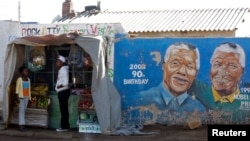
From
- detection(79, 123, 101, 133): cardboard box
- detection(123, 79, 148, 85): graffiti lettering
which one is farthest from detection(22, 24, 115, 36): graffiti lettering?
detection(79, 123, 101, 133): cardboard box

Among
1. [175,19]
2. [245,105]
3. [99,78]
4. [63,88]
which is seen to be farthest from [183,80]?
[175,19]

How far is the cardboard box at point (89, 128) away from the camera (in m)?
10.3

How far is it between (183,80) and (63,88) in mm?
2840

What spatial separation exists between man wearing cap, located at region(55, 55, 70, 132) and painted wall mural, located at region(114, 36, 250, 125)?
1.22 meters

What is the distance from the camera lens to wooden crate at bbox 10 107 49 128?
1082 cm

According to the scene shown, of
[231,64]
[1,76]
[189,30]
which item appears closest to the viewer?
[231,64]

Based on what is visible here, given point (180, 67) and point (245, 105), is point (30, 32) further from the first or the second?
point (245, 105)

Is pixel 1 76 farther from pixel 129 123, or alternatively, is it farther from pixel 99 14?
pixel 99 14

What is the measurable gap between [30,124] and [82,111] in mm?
1374

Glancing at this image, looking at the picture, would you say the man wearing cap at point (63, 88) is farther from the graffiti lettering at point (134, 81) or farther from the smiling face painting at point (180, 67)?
the smiling face painting at point (180, 67)

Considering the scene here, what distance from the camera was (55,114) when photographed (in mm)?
10969

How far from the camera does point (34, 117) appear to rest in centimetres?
1090

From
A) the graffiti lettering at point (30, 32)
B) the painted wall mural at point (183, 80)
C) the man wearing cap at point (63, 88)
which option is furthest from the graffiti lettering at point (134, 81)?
the graffiti lettering at point (30, 32)

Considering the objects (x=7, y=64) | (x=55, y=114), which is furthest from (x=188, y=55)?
(x=7, y=64)
